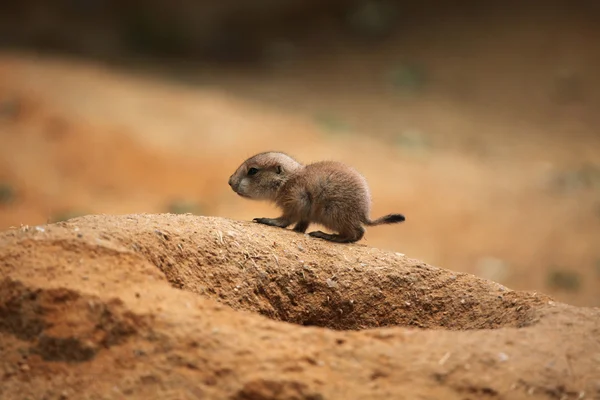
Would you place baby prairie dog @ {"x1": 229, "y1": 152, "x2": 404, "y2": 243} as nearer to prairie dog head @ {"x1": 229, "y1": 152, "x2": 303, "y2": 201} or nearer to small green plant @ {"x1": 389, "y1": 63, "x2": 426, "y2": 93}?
prairie dog head @ {"x1": 229, "y1": 152, "x2": 303, "y2": 201}

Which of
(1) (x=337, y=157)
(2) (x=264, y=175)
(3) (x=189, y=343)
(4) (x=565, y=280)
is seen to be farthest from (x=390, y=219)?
(1) (x=337, y=157)

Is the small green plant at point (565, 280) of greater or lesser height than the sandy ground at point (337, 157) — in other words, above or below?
below

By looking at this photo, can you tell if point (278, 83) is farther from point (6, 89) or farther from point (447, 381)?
point (447, 381)

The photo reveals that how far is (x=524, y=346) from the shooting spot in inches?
162

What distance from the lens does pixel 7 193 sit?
483 inches

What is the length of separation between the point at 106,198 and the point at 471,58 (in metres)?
9.68

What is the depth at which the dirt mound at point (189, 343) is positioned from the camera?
12.4ft

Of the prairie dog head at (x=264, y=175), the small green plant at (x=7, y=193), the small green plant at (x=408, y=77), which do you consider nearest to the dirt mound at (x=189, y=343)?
the prairie dog head at (x=264, y=175)

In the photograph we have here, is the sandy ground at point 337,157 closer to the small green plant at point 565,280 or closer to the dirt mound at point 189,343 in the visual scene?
the small green plant at point 565,280

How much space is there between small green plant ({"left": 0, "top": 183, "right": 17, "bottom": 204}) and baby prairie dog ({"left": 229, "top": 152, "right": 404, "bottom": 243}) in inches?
283

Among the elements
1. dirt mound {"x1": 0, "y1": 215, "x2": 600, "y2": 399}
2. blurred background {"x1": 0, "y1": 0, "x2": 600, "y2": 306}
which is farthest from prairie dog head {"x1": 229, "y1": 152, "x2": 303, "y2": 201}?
blurred background {"x1": 0, "y1": 0, "x2": 600, "y2": 306}

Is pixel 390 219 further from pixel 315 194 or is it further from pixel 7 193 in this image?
pixel 7 193

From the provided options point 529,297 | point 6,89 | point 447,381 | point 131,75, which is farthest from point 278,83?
point 447,381

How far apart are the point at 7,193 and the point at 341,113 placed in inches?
280
